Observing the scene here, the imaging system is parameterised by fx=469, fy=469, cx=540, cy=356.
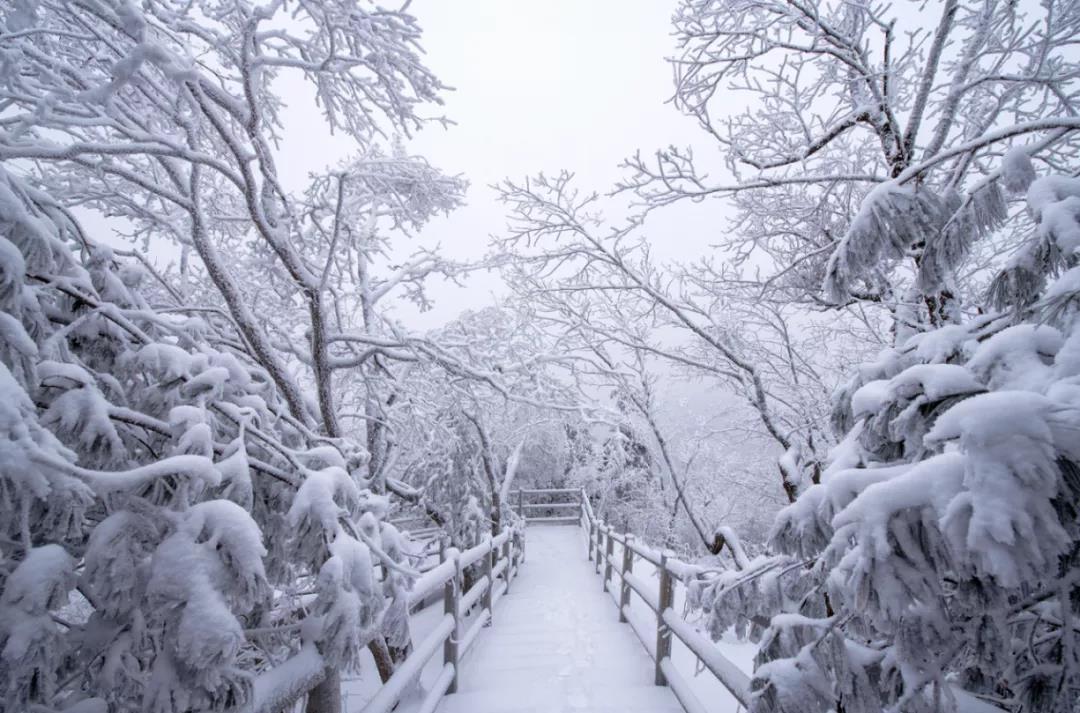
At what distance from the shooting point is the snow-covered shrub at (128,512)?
1.17 metres

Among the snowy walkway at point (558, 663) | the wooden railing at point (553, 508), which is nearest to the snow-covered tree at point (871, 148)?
the snowy walkway at point (558, 663)

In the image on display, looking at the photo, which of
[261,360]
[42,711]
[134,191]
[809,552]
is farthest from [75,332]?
[134,191]

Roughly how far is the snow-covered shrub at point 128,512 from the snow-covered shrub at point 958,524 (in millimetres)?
1389

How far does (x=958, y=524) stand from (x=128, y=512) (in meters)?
1.95

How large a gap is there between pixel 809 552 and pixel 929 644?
0.37 meters

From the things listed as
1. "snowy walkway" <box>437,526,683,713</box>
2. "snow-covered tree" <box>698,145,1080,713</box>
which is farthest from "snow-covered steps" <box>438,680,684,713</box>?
"snow-covered tree" <box>698,145,1080,713</box>

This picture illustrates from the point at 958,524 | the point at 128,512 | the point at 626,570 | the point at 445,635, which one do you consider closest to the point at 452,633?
the point at 445,635

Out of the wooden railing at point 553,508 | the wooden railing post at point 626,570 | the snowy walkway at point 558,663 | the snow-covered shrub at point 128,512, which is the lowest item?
the wooden railing at point 553,508

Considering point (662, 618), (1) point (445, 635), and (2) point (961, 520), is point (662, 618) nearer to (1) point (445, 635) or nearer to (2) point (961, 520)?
(1) point (445, 635)

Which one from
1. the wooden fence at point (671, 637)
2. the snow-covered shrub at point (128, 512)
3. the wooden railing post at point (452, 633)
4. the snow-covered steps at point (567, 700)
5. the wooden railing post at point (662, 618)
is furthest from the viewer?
the wooden railing post at point (662, 618)

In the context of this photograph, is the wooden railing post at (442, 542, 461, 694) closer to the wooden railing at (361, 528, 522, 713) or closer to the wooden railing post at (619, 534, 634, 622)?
the wooden railing at (361, 528, 522, 713)

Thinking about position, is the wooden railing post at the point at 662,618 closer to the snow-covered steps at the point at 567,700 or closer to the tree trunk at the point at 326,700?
the snow-covered steps at the point at 567,700

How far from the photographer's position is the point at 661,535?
64.0ft

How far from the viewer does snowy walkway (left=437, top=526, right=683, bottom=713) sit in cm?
345
